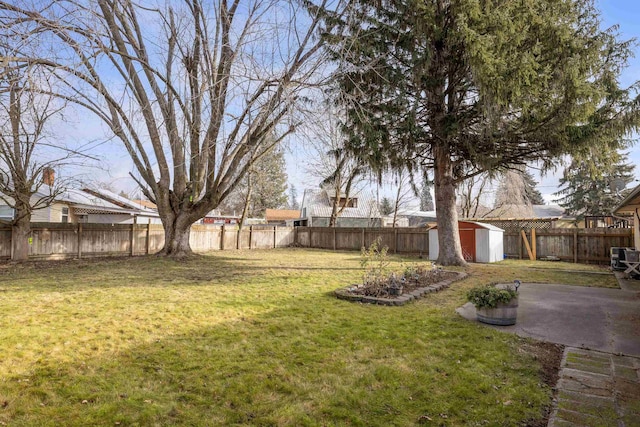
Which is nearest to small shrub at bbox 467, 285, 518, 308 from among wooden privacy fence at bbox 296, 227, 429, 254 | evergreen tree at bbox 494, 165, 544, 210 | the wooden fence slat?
the wooden fence slat

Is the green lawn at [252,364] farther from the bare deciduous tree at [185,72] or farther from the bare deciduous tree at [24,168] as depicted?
the bare deciduous tree at [24,168]

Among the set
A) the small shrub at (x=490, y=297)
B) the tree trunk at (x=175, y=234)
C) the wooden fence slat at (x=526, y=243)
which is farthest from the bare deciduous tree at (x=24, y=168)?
the wooden fence slat at (x=526, y=243)

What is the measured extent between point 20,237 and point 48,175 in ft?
6.61

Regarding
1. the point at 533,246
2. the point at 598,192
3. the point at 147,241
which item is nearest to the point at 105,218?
the point at 147,241

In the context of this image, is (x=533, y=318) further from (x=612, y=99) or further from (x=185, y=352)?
(x=612, y=99)

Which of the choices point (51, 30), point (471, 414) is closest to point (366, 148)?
point (51, 30)

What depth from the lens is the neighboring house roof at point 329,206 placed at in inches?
1143

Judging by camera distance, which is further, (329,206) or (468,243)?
(329,206)

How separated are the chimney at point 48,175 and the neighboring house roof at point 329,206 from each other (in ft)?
63.0

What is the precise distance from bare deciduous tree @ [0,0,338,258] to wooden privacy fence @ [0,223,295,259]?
214cm

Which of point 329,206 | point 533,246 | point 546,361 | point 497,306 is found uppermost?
point 329,206

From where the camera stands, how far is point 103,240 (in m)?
12.7

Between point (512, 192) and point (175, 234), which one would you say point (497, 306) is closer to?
point (175, 234)

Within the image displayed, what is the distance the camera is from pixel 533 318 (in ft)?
16.1
